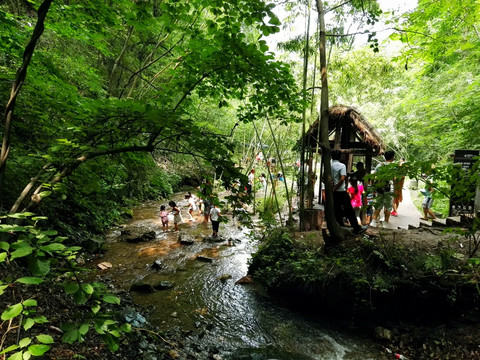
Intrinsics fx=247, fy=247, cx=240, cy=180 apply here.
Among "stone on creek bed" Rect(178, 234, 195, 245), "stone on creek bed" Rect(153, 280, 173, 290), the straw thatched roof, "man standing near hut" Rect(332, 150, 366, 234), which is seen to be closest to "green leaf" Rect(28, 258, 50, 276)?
"man standing near hut" Rect(332, 150, 366, 234)

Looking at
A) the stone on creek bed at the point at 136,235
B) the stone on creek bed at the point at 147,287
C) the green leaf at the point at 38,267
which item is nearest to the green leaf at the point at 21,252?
the green leaf at the point at 38,267

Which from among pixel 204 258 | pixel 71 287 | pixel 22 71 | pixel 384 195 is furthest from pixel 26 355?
pixel 204 258

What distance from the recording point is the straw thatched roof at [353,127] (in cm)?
813

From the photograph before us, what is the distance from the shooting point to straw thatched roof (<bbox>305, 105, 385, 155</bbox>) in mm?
8133

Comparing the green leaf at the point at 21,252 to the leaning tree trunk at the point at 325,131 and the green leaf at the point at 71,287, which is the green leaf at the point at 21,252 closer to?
the green leaf at the point at 71,287

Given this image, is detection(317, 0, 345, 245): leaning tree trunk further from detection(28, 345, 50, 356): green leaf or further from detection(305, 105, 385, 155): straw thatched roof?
detection(28, 345, 50, 356): green leaf

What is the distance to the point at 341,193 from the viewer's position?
5402 millimetres

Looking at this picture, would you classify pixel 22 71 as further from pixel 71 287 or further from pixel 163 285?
pixel 163 285

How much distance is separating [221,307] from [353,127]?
7.58m

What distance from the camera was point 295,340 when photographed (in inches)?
172

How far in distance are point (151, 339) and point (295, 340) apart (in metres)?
2.44

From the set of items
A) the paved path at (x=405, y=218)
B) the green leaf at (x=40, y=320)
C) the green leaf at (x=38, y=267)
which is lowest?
the paved path at (x=405, y=218)

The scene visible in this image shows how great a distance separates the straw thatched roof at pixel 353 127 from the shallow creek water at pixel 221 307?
5.00m

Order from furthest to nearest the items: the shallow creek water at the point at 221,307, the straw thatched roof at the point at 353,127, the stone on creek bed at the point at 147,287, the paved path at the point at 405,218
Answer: the straw thatched roof at the point at 353,127 < the paved path at the point at 405,218 < the stone on creek bed at the point at 147,287 < the shallow creek water at the point at 221,307
